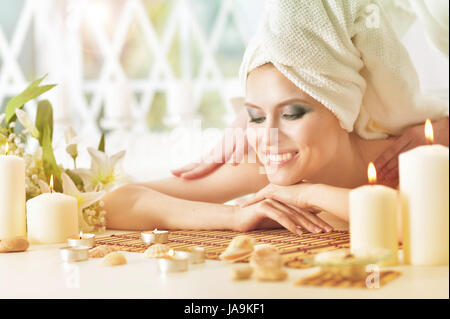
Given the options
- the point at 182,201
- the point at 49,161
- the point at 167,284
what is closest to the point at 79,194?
the point at 49,161

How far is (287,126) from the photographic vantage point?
3.97ft

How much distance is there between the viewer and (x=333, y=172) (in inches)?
53.1

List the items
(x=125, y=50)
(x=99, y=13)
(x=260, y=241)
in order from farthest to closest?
(x=125, y=50) → (x=99, y=13) → (x=260, y=241)

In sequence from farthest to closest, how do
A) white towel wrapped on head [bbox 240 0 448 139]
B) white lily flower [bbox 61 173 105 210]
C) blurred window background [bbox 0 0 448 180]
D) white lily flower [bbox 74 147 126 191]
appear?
blurred window background [bbox 0 0 448 180], white lily flower [bbox 74 147 126 191], white lily flower [bbox 61 173 105 210], white towel wrapped on head [bbox 240 0 448 139]

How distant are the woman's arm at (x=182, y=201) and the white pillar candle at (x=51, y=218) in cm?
17

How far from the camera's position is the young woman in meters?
1.16

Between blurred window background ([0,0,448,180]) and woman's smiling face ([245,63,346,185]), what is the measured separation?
6.95 ft

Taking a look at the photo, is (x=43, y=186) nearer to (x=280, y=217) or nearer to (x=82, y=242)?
(x=82, y=242)

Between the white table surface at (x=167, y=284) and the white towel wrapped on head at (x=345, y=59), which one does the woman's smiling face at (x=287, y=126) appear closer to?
the white towel wrapped on head at (x=345, y=59)

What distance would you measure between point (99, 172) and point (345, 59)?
55cm

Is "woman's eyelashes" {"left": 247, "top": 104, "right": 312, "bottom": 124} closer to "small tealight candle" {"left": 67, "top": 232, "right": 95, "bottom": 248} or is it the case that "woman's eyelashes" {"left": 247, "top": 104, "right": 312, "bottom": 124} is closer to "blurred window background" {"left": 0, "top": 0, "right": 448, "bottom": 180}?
"small tealight candle" {"left": 67, "top": 232, "right": 95, "bottom": 248}

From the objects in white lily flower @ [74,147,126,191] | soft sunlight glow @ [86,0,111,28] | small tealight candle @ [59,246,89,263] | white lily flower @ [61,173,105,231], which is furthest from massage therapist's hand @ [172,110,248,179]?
soft sunlight glow @ [86,0,111,28]
